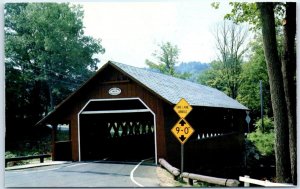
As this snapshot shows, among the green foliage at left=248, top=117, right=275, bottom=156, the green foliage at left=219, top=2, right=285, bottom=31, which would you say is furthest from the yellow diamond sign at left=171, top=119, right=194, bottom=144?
the green foliage at left=248, top=117, right=275, bottom=156

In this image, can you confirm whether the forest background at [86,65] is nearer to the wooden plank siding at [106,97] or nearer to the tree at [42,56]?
the tree at [42,56]

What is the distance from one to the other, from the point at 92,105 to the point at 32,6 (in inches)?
210

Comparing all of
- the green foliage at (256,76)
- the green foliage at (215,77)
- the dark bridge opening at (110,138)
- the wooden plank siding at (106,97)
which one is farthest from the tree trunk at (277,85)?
the green foliage at (215,77)

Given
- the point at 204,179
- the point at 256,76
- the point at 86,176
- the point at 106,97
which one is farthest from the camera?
the point at 256,76

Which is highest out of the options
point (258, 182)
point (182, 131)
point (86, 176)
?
point (182, 131)

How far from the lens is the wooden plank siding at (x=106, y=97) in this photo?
13.3m

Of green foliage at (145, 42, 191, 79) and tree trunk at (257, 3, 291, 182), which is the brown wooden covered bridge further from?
green foliage at (145, 42, 191, 79)

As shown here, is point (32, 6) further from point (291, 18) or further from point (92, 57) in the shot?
point (291, 18)

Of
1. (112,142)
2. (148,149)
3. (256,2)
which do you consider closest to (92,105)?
(112,142)

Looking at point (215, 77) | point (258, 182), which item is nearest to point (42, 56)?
point (258, 182)

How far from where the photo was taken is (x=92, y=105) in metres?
16.6

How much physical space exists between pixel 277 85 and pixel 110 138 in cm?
1085

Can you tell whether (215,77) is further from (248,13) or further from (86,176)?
(86,176)

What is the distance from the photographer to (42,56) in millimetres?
16562
